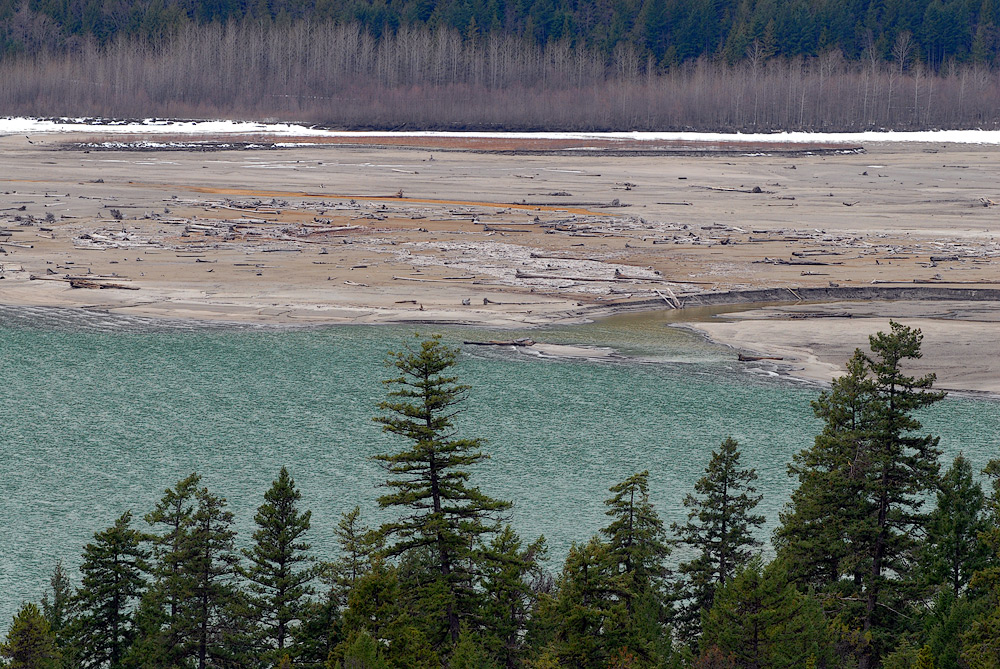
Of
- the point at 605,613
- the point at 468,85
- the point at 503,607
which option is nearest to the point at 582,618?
the point at 605,613

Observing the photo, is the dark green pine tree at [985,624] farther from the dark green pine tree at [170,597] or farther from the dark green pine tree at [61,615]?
the dark green pine tree at [61,615]

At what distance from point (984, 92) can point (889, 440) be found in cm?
11952

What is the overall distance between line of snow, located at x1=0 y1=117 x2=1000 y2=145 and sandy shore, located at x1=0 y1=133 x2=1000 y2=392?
59.7 ft

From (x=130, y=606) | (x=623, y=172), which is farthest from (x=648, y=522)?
(x=623, y=172)

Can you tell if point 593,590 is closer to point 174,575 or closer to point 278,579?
point 278,579

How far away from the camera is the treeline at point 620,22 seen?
144m

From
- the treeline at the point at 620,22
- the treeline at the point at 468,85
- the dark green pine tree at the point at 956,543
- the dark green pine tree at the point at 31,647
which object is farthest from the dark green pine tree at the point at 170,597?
the treeline at the point at 620,22

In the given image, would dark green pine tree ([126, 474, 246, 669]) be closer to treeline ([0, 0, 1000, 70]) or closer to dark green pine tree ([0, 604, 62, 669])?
dark green pine tree ([0, 604, 62, 669])

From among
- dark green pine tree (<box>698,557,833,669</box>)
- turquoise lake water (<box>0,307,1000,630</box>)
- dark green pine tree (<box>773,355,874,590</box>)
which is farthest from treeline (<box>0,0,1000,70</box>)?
dark green pine tree (<box>698,557,833,669</box>)

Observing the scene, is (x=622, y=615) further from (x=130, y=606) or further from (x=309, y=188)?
(x=309, y=188)

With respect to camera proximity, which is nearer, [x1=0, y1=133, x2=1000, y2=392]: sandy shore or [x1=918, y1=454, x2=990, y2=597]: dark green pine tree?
[x1=918, y1=454, x2=990, y2=597]: dark green pine tree

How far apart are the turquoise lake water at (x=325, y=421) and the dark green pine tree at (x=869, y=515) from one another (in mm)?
6640

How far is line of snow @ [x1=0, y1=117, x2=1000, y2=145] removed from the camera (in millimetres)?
114312

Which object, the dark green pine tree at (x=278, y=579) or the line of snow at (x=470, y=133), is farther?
the line of snow at (x=470, y=133)
